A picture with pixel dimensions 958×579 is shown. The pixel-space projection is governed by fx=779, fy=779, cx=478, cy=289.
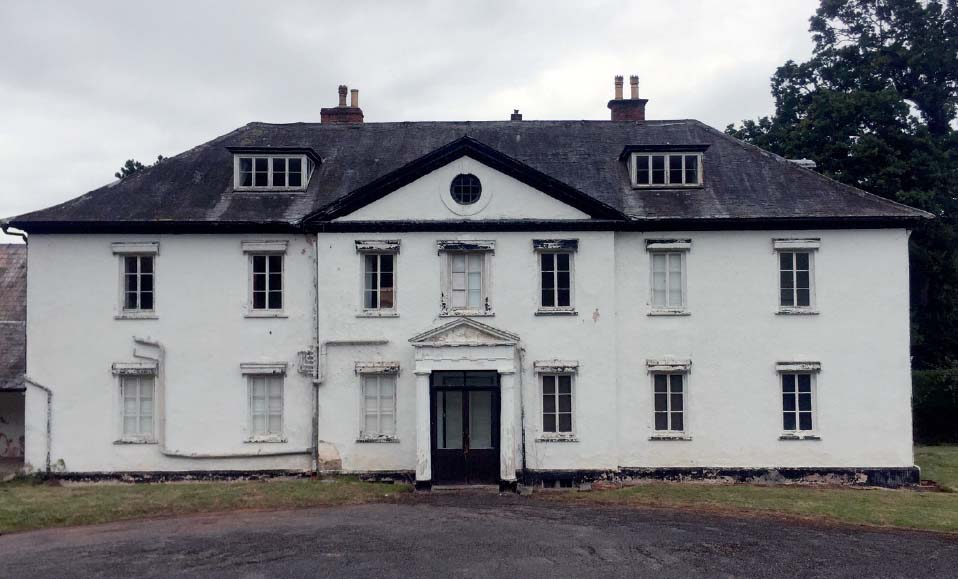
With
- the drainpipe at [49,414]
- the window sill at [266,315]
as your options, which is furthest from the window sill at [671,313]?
the drainpipe at [49,414]

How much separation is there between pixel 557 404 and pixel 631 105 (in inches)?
419

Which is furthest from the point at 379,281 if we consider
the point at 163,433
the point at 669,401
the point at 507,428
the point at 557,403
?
the point at 669,401

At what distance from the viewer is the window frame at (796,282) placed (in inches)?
787

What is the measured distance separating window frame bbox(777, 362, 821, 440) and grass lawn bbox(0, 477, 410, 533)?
971cm

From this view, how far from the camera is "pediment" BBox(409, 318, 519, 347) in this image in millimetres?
19203

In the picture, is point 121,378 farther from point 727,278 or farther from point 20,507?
point 727,278

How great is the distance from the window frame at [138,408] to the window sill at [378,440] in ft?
17.7

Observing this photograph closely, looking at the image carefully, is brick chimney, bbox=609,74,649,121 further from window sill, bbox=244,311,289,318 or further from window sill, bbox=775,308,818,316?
window sill, bbox=244,311,289,318

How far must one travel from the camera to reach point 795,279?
20.2 metres

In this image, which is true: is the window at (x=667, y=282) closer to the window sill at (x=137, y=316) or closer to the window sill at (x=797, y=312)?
the window sill at (x=797, y=312)

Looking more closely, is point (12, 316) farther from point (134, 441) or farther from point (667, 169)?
point (667, 169)

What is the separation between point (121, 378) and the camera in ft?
66.2

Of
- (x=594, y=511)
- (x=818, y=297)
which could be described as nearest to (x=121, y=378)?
(x=594, y=511)

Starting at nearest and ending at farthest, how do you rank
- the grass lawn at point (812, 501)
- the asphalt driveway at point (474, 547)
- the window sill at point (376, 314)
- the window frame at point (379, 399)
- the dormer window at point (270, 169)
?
the asphalt driveway at point (474, 547), the grass lawn at point (812, 501), the window frame at point (379, 399), the window sill at point (376, 314), the dormer window at point (270, 169)
